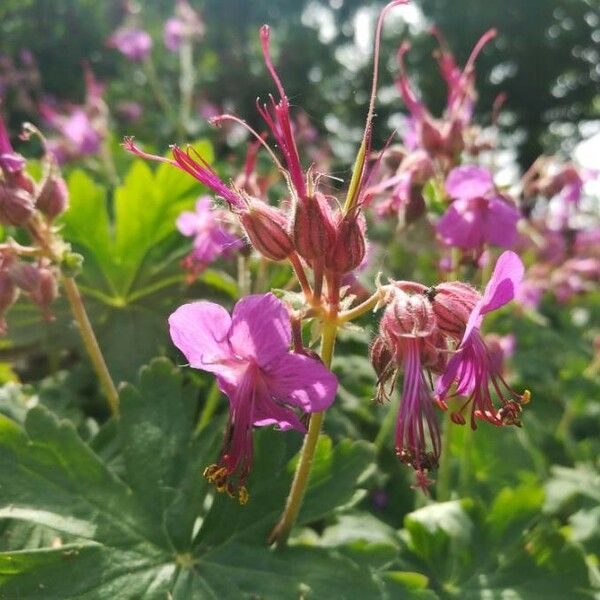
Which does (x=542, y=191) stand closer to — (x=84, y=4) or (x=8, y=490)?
(x=8, y=490)

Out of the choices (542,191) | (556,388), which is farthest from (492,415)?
(556,388)

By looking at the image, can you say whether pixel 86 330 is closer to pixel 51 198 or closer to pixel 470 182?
pixel 51 198

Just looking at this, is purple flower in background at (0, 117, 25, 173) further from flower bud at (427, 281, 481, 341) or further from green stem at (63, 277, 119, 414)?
flower bud at (427, 281, 481, 341)

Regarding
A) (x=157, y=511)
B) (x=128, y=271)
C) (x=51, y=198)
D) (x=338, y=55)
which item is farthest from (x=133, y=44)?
(x=338, y=55)

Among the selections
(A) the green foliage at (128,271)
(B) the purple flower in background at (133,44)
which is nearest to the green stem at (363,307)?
(A) the green foliage at (128,271)

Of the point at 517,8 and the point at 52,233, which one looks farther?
the point at 517,8

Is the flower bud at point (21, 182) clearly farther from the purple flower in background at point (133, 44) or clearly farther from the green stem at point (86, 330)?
the purple flower in background at point (133, 44)
